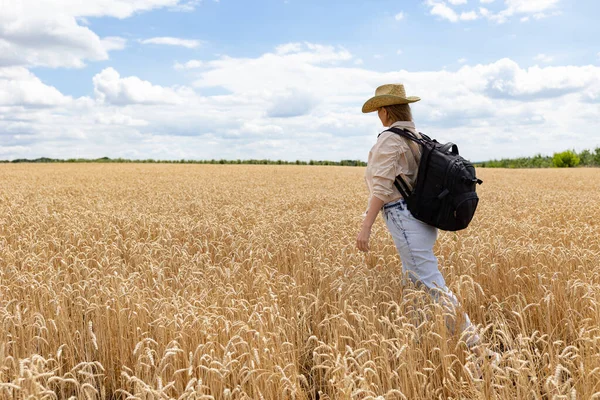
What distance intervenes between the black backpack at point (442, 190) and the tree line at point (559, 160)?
2684 inches

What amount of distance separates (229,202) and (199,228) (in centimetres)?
540

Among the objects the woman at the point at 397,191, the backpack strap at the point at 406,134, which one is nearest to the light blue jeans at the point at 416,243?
the woman at the point at 397,191

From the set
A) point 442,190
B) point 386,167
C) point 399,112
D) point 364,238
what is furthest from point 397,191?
point 399,112

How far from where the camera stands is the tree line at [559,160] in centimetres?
6316

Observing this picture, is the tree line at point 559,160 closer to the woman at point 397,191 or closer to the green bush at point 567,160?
the green bush at point 567,160

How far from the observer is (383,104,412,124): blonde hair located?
14.8 ft

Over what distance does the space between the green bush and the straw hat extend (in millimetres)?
68433

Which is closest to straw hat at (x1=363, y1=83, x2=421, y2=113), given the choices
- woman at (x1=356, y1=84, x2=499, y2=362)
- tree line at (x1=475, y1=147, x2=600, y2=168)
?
woman at (x1=356, y1=84, x2=499, y2=362)

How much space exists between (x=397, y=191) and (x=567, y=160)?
6912cm

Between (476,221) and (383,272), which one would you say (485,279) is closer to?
(383,272)

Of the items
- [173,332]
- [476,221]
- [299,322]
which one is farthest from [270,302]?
[476,221]

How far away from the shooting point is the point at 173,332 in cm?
378

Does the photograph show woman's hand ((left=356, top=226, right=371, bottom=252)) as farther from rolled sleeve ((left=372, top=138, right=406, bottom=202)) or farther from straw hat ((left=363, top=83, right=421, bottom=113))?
straw hat ((left=363, top=83, right=421, bottom=113))

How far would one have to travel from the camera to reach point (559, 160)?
64.2 m
